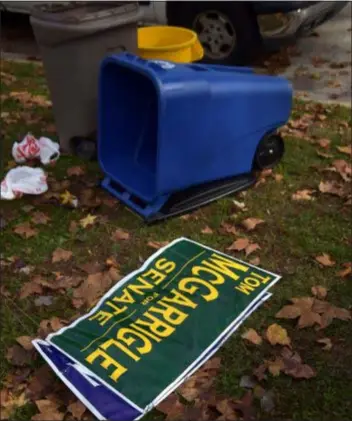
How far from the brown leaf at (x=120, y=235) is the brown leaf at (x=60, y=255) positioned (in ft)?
0.89

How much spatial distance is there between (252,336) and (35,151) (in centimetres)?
224

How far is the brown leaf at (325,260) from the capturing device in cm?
300

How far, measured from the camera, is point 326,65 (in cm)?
597

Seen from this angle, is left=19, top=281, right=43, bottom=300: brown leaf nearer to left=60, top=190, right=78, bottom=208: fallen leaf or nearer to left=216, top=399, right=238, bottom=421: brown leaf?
left=60, top=190, right=78, bottom=208: fallen leaf

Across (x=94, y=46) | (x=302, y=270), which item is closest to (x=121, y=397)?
(x=302, y=270)

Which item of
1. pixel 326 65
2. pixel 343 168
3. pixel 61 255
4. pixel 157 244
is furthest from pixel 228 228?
pixel 326 65

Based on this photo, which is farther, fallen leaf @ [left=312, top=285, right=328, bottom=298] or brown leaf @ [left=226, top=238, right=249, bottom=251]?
brown leaf @ [left=226, top=238, right=249, bottom=251]

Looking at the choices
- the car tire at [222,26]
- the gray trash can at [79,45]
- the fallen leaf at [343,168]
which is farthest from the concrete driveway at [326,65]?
the gray trash can at [79,45]

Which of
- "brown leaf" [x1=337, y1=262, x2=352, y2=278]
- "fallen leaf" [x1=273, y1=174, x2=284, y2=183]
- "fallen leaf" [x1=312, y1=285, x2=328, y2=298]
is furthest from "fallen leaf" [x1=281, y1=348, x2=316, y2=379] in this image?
"fallen leaf" [x1=273, y1=174, x2=284, y2=183]

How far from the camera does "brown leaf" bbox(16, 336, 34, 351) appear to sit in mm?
2537

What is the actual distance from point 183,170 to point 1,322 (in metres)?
1.29

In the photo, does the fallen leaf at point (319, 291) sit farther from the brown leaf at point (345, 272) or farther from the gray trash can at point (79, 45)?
the gray trash can at point (79, 45)

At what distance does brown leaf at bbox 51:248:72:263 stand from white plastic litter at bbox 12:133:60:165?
108 centimetres

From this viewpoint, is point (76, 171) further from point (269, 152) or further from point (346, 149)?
point (346, 149)
